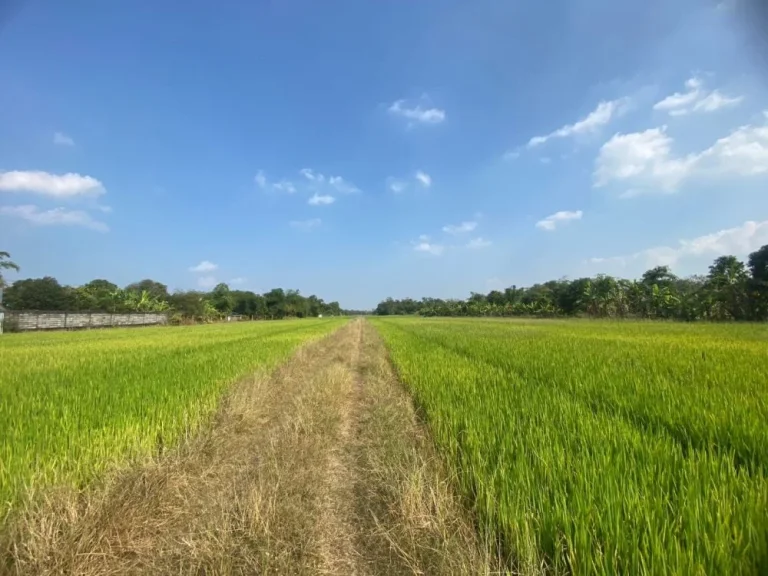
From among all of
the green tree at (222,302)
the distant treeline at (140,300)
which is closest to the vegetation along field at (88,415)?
the distant treeline at (140,300)

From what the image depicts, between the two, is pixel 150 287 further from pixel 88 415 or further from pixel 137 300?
pixel 88 415

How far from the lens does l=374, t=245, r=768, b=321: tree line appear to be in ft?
109

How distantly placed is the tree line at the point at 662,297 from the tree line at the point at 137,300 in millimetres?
60535

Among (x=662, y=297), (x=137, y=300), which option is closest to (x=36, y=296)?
(x=137, y=300)

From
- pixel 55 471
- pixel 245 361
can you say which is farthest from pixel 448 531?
pixel 245 361

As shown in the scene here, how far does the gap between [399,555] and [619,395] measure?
416cm

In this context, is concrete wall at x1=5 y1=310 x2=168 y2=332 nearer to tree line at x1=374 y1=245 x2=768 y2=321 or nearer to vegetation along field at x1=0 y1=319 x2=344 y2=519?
vegetation along field at x1=0 y1=319 x2=344 y2=519

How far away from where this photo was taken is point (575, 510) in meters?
2.16

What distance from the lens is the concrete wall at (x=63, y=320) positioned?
3158cm

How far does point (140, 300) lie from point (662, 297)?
6997 centimetres

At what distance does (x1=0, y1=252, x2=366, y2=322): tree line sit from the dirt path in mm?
42107

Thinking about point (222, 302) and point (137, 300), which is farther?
point (222, 302)

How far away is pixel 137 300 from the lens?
55.0m

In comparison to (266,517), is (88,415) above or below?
above
